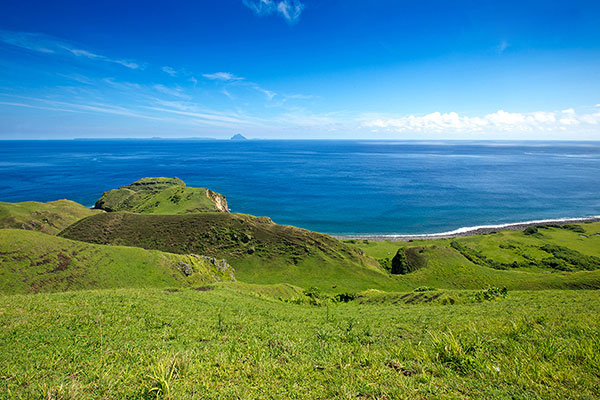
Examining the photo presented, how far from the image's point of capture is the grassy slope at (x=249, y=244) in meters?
49.2

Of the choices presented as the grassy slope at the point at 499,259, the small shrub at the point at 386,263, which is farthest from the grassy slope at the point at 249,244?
the grassy slope at the point at 499,259

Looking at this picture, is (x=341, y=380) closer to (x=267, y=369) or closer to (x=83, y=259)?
(x=267, y=369)

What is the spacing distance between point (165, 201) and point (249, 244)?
56.2 m

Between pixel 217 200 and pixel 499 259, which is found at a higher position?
pixel 217 200

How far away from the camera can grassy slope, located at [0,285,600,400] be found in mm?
6586

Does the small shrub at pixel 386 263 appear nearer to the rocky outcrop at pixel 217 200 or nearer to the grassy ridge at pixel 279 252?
the grassy ridge at pixel 279 252

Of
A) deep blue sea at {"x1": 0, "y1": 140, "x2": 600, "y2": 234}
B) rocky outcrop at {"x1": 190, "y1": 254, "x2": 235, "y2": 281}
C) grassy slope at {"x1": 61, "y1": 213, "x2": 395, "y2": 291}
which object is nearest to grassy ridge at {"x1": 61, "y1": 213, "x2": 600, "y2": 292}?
grassy slope at {"x1": 61, "y1": 213, "x2": 395, "y2": 291}

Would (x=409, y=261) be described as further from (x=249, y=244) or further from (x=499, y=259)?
(x=249, y=244)

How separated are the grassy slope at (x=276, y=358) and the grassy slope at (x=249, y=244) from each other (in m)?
34.7

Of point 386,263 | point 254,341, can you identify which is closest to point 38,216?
point 254,341

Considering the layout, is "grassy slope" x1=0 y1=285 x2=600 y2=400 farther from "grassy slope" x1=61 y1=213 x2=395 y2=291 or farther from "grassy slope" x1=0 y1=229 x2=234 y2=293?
"grassy slope" x1=61 y1=213 x2=395 y2=291

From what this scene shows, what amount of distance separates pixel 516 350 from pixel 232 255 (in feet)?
164

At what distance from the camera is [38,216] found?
71812 millimetres

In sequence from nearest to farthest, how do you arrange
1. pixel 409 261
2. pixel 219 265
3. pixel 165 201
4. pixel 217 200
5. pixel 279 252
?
pixel 219 265, pixel 409 261, pixel 279 252, pixel 165 201, pixel 217 200
